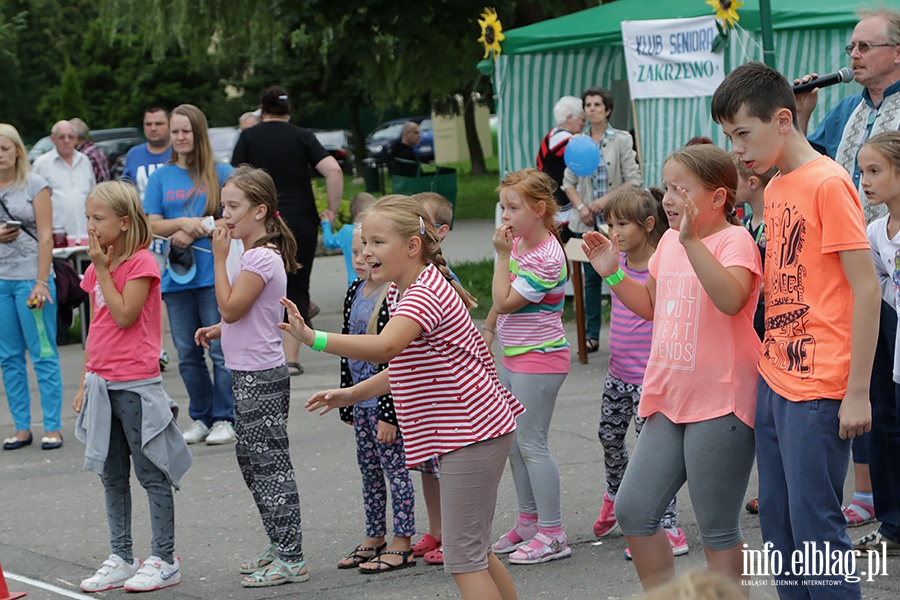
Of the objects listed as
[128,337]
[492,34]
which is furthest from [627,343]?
[492,34]

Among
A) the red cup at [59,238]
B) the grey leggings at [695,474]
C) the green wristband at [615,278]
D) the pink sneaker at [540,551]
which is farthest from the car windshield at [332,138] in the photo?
the grey leggings at [695,474]

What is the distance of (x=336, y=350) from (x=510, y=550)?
183 cm

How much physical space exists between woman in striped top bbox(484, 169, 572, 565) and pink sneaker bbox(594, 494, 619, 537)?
282mm

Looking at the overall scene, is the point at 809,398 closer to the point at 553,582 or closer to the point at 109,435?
the point at 553,582

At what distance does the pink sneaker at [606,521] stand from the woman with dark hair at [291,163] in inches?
161

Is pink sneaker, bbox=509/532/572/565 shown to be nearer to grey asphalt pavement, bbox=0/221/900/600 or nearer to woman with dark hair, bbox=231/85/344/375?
grey asphalt pavement, bbox=0/221/900/600

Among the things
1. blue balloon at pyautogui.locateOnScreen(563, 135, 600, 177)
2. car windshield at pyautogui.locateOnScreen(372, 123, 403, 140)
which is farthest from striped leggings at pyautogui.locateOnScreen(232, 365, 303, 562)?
car windshield at pyautogui.locateOnScreen(372, 123, 403, 140)

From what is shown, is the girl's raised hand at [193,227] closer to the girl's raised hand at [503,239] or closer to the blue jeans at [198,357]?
the blue jeans at [198,357]

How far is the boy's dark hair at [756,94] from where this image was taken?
340cm

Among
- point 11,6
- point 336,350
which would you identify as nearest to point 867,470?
point 336,350

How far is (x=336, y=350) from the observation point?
371cm

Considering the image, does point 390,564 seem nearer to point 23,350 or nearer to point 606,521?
point 606,521

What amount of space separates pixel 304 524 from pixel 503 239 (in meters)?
1.91

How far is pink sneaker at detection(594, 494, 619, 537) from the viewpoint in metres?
5.29
